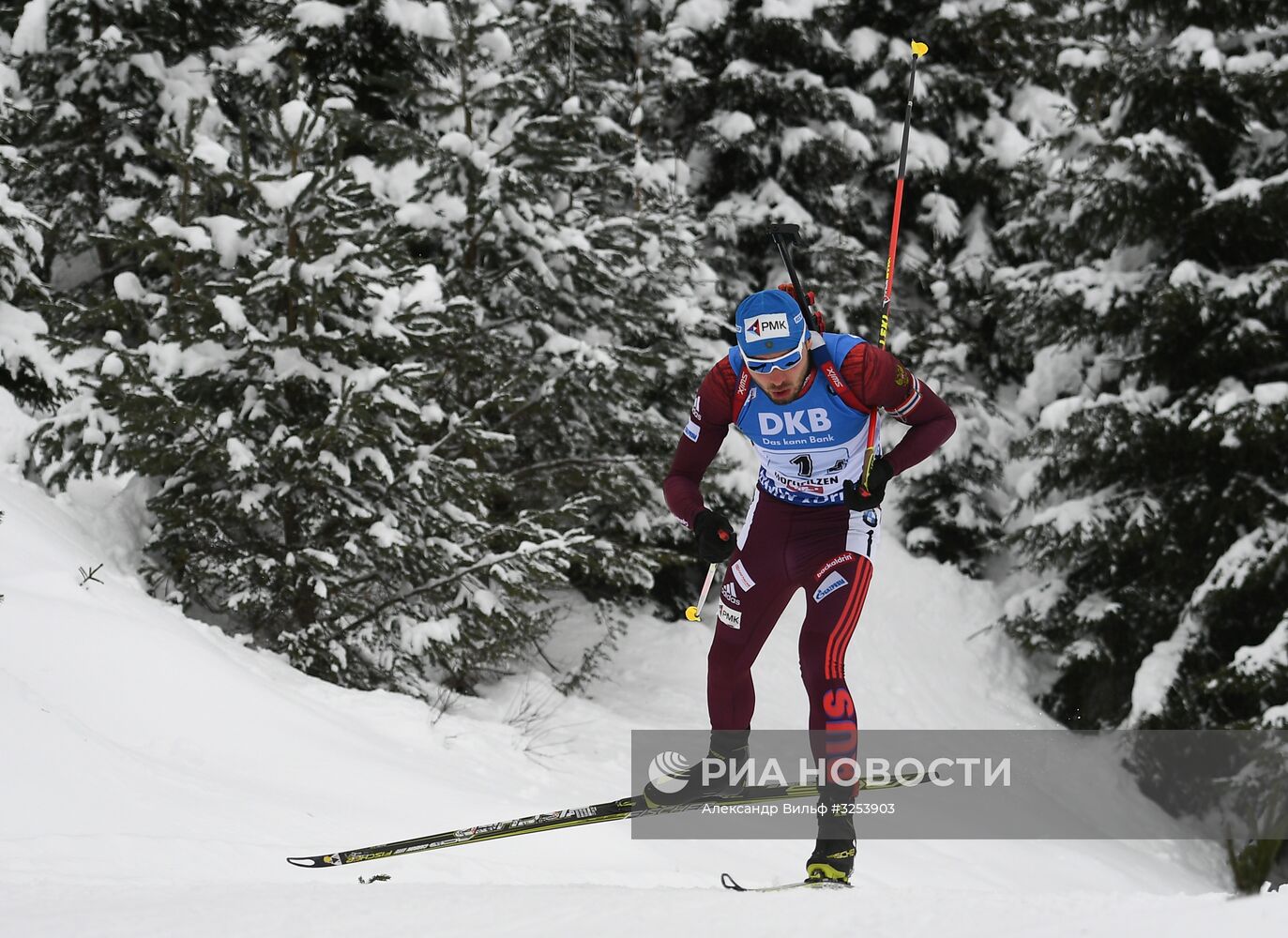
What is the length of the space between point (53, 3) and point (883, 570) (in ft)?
39.7

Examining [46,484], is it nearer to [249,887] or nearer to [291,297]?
[291,297]

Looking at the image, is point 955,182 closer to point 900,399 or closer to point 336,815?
point 900,399

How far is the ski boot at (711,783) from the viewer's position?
189 inches

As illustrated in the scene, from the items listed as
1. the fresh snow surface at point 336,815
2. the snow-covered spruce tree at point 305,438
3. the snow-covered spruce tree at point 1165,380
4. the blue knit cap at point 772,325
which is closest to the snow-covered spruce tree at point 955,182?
the snow-covered spruce tree at point 1165,380

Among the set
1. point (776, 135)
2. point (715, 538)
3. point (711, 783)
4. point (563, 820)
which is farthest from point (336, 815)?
point (776, 135)

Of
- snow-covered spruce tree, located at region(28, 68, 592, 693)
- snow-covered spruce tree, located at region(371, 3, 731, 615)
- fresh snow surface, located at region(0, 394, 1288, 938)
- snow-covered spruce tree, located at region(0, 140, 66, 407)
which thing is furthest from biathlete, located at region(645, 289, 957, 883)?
snow-covered spruce tree, located at region(0, 140, 66, 407)

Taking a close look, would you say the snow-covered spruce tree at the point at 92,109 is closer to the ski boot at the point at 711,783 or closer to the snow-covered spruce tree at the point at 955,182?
the snow-covered spruce tree at the point at 955,182

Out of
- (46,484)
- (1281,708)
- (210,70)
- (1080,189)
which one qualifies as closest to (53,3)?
(210,70)

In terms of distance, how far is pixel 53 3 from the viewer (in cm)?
1232

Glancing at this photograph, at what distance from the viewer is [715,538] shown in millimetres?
4574

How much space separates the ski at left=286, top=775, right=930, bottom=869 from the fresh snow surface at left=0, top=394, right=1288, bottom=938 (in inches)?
8.3

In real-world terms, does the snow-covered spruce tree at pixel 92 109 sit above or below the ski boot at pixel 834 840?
above

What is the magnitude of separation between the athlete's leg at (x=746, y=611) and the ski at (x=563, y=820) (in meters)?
0.31

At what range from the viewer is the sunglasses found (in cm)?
444
